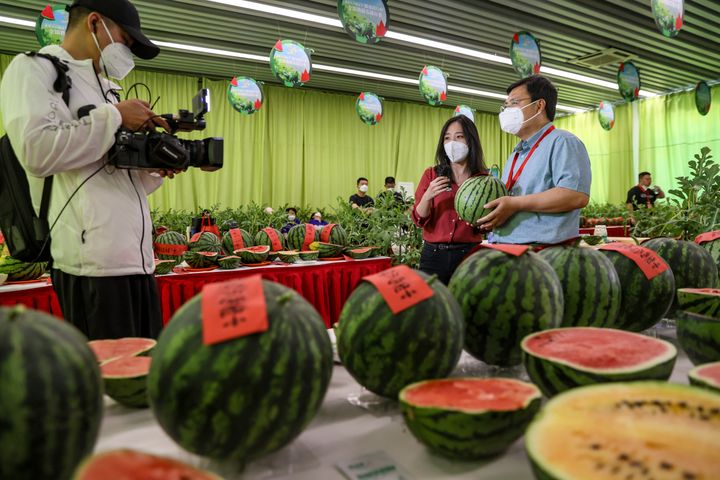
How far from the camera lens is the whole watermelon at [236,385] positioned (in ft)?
2.17

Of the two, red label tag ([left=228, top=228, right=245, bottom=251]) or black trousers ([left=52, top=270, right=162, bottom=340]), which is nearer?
black trousers ([left=52, top=270, right=162, bottom=340])

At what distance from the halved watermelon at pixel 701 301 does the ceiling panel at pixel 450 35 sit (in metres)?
7.14

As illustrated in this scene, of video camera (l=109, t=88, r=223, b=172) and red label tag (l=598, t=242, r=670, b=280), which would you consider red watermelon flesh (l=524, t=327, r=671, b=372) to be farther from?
video camera (l=109, t=88, r=223, b=172)

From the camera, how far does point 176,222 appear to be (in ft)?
19.0

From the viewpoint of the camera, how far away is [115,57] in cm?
202

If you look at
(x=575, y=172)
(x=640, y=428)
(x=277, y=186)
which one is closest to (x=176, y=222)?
(x=575, y=172)

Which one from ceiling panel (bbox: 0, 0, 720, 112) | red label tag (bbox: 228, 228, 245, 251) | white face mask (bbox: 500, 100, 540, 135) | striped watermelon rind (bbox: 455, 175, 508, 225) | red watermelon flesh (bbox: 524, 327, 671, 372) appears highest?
ceiling panel (bbox: 0, 0, 720, 112)

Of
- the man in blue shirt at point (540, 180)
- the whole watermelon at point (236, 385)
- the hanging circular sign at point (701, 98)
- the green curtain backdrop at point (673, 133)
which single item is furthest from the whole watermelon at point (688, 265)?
the green curtain backdrop at point (673, 133)

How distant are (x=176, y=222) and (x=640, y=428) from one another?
19.0 ft

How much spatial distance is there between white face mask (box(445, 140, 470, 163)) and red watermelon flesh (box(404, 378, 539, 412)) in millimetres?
2356

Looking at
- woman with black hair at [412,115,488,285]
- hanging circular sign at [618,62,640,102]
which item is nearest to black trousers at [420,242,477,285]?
woman with black hair at [412,115,488,285]

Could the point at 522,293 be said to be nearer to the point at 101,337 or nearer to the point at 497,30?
the point at 101,337

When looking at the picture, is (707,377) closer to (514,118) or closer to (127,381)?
(127,381)

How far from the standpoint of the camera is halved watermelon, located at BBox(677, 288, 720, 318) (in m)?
1.19
